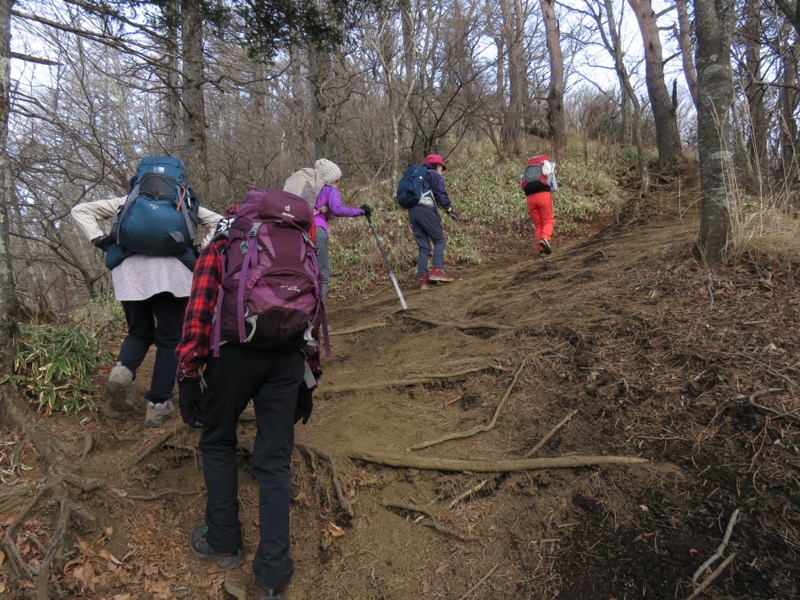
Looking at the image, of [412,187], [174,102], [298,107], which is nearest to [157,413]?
[412,187]

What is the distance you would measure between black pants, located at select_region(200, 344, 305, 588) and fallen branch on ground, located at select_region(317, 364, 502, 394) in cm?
166

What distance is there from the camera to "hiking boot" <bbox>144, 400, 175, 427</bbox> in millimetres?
3727

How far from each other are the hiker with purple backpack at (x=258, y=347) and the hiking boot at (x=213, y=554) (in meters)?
0.21

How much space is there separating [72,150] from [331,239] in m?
Answer: 4.93

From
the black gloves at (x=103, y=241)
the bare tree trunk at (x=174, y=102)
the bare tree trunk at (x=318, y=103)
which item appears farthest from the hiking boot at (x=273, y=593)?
Answer: the bare tree trunk at (x=318, y=103)

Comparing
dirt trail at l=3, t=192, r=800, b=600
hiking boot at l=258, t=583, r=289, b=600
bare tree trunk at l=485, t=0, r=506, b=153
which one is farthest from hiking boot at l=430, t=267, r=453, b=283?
bare tree trunk at l=485, t=0, r=506, b=153

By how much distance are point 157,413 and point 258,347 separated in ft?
6.34

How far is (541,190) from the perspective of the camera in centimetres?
826

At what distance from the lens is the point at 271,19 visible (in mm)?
5699

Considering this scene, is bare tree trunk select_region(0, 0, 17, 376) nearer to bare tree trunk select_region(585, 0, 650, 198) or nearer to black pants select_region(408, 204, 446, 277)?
black pants select_region(408, 204, 446, 277)

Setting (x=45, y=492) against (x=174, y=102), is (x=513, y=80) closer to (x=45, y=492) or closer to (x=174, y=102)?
(x=174, y=102)

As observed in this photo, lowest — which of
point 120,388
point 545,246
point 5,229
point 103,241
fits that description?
point 120,388

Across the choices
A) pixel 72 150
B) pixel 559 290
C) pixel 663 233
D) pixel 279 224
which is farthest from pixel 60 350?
pixel 663 233

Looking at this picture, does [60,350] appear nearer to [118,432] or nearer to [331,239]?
[118,432]
